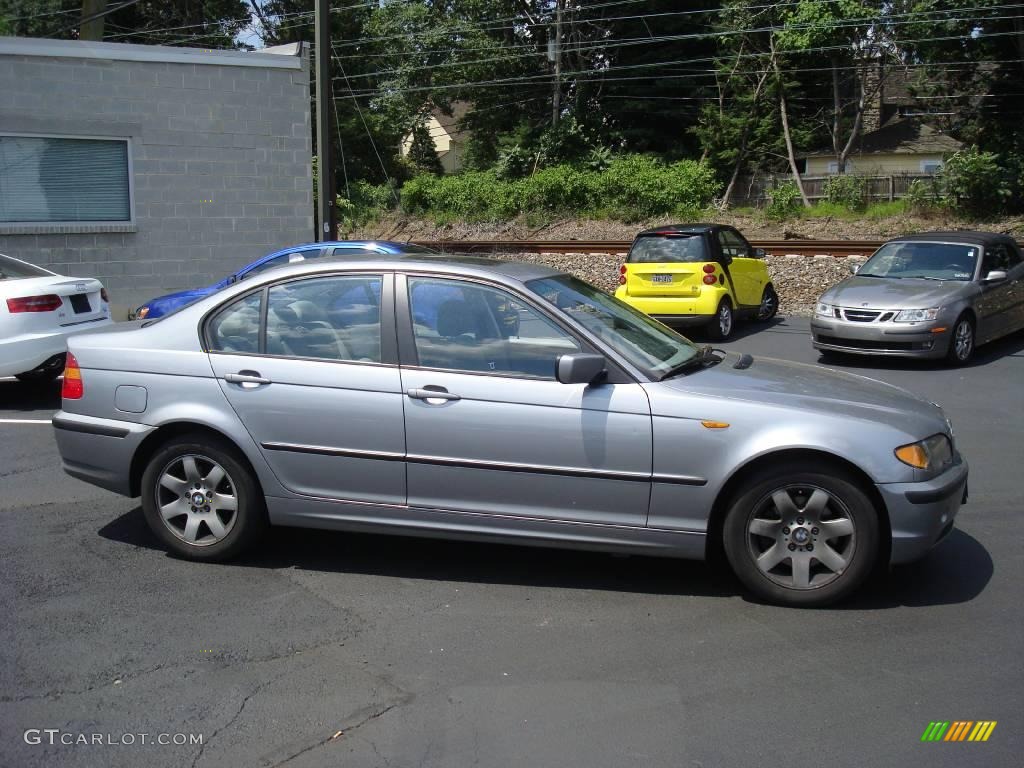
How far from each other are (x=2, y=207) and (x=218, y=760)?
1358 centimetres

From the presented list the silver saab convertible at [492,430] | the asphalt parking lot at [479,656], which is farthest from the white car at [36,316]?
the silver saab convertible at [492,430]

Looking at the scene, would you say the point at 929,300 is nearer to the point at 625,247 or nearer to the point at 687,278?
the point at 687,278

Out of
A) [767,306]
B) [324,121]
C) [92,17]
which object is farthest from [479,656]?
[92,17]

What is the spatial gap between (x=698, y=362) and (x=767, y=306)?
1150cm

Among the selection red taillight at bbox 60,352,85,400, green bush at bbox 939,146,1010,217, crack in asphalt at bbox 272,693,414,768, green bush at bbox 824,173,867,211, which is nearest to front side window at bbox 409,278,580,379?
crack in asphalt at bbox 272,693,414,768

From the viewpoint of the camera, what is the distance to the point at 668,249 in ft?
49.0

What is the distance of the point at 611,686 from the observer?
4113mm

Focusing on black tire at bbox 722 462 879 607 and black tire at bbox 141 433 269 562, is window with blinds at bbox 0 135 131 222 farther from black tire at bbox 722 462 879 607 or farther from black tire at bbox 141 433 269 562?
black tire at bbox 722 462 879 607

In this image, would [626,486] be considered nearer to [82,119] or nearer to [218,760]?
[218,760]

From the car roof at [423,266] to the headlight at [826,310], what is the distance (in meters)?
7.60

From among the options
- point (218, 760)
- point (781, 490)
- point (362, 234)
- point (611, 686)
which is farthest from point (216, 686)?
point (362, 234)

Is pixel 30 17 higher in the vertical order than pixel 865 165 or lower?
higher

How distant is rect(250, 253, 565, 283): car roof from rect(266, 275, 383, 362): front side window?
0.27 ft

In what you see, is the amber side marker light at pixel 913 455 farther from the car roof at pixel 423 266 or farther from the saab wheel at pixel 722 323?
the saab wheel at pixel 722 323
